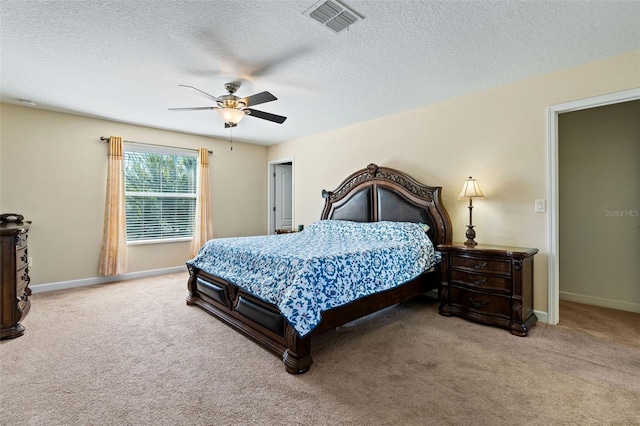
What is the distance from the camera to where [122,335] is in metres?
2.79

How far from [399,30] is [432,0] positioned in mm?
347

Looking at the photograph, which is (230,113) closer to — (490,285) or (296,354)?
(296,354)

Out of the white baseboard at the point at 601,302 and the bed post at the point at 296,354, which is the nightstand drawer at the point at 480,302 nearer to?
the white baseboard at the point at 601,302

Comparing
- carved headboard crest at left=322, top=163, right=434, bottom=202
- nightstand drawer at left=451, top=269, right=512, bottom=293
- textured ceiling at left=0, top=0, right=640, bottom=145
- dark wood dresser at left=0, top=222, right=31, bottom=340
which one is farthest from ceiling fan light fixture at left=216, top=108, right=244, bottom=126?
nightstand drawer at left=451, top=269, right=512, bottom=293

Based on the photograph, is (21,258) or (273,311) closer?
(273,311)

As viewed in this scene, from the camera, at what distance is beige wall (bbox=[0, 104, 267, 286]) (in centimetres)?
400

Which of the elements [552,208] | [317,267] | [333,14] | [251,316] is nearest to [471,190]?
[552,208]

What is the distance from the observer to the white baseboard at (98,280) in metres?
4.18

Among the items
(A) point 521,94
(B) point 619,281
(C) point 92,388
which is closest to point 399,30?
(A) point 521,94

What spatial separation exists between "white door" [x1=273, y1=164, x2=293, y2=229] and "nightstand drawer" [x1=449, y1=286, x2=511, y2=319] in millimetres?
4141

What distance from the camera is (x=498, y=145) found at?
11.1 feet

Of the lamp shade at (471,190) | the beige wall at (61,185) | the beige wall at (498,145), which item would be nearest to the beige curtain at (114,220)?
the beige wall at (61,185)

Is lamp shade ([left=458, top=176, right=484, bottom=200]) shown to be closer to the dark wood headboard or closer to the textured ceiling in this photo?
the dark wood headboard

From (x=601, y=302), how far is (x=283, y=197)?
215 inches
